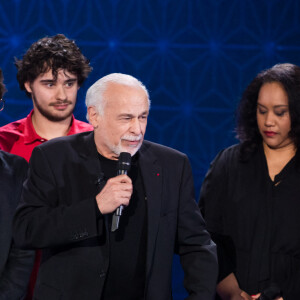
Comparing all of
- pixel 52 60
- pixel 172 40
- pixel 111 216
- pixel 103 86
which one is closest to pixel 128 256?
pixel 111 216

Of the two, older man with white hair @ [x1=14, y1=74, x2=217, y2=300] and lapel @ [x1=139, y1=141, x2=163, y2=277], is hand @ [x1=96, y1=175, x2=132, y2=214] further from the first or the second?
lapel @ [x1=139, y1=141, x2=163, y2=277]

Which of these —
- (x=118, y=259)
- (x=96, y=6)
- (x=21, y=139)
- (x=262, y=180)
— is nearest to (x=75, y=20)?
(x=96, y=6)

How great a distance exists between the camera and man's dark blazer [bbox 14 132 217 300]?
6.47 ft

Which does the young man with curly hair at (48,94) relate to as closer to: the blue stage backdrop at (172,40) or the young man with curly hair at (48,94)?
the young man with curly hair at (48,94)

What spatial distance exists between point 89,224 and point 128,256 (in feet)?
0.81

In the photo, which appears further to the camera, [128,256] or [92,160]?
[92,160]

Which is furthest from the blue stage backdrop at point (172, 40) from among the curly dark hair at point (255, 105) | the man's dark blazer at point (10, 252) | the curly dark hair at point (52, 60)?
the man's dark blazer at point (10, 252)

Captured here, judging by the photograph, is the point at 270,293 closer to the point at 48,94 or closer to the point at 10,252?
the point at 10,252

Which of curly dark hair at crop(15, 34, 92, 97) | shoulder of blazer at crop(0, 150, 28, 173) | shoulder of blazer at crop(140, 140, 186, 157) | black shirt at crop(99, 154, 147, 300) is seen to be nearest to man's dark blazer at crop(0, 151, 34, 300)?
shoulder of blazer at crop(0, 150, 28, 173)

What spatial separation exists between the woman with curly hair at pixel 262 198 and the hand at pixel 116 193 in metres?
0.97

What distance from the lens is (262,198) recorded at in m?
2.67

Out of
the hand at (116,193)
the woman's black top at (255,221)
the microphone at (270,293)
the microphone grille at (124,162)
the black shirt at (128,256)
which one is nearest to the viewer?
the hand at (116,193)

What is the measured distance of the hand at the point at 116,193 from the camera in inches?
→ 72.1

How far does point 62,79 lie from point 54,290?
4.56ft
